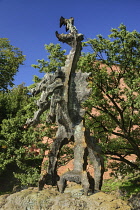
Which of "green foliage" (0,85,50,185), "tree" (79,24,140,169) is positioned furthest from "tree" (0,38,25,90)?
"tree" (79,24,140,169)

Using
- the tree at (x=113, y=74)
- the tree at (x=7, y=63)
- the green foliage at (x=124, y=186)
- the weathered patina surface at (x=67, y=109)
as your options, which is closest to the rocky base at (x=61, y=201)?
the weathered patina surface at (x=67, y=109)

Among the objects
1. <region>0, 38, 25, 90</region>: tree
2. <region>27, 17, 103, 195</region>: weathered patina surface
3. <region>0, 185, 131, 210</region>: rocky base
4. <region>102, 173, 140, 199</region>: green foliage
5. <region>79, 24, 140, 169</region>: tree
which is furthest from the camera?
<region>0, 38, 25, 90</region>: tree

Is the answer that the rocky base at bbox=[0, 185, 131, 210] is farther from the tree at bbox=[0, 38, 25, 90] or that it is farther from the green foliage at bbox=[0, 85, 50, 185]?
the tree at bbox=[0, 38, 25, 90]

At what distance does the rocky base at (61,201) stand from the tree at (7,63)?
67.2ft

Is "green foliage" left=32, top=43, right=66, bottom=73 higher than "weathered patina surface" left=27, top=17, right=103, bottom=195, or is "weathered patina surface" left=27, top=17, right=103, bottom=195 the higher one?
"green foliage" left=32, top=43, right=66, bottom=73

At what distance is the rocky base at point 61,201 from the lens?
259 inches

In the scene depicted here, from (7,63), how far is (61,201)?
23282 millimetres

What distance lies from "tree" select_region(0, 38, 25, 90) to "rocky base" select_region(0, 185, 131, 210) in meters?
20.5

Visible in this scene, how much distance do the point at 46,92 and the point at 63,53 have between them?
9.29 m

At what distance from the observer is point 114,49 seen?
1507 cm

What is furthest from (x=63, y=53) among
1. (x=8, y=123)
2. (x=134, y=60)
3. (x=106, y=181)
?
(x=106, y=181)

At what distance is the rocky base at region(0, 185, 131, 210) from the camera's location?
21.6 feet

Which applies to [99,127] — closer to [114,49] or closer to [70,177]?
[114,49]

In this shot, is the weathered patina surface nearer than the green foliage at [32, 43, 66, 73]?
Yes
